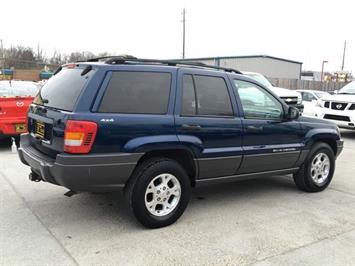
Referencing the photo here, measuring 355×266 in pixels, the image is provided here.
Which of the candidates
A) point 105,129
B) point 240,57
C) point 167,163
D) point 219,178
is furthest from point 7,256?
point 240,57

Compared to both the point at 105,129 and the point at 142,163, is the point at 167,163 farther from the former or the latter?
the point at 105,129

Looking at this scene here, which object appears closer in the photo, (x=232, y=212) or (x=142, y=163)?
(x=142, y=163)

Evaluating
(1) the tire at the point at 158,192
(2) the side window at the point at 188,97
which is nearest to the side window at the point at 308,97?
(2) the side window at the point at 188,97

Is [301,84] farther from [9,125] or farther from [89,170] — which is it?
[89,170]

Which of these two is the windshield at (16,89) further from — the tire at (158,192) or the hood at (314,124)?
the hood at (314,124)

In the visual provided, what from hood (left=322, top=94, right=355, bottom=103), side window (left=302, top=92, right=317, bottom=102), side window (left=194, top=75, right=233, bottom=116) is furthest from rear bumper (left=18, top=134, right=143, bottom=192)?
side window (left=302, top=92, right=317, bottom=102)

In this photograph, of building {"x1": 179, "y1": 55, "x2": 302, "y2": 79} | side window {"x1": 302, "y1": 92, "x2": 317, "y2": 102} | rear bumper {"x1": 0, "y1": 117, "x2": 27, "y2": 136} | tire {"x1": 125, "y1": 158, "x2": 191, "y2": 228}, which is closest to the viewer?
tire {"x1": 125, "y1": 158, "x2": 191, "y2": 228}

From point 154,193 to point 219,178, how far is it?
0.98m

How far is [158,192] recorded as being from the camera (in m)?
4.23

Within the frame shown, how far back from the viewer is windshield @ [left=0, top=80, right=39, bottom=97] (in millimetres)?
8734

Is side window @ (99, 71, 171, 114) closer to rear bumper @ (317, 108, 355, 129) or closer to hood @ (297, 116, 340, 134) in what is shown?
hood @ (297, 116, 340, 134)

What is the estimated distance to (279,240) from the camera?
404 cm

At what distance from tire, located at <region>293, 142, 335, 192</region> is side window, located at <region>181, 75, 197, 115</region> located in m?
2.25

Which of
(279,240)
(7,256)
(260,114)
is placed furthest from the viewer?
(260,114)
